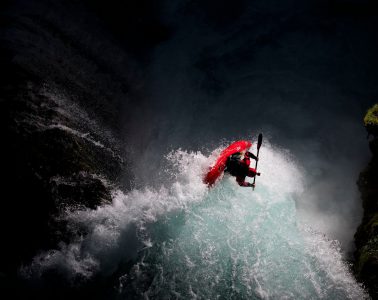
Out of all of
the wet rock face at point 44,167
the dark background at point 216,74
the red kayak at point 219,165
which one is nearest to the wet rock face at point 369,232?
the dark background at point 216,74

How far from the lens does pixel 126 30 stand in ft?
39.5

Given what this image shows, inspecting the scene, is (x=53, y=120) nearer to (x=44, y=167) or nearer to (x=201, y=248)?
(x=44, y=167)

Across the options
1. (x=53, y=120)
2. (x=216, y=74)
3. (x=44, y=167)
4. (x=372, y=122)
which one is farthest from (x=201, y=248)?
(x=216, y=74)

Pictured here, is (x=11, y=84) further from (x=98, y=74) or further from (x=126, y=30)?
(x=126, y=30)

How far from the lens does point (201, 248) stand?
634 cm

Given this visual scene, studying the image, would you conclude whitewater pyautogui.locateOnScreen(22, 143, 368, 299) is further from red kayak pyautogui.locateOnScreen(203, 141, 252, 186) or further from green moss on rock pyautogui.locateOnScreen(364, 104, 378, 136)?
green moss on rock pyautogui.locateOnScreen(364, 104, 378, 136)

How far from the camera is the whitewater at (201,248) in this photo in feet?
18.4

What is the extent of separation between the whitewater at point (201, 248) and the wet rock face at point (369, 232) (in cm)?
35

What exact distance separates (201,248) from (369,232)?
3.69 m

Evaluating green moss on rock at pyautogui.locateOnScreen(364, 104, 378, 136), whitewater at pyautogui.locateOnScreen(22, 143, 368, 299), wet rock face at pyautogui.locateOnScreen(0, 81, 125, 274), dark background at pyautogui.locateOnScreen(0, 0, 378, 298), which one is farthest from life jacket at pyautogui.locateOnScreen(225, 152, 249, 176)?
green moss on rock at pyautogui.locateOnScreen(364, 104, 378, 136)

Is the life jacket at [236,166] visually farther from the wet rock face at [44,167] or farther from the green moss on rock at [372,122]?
the green moss on rock at [372,122]

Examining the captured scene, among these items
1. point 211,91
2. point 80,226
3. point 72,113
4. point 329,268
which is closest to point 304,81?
point 211,91

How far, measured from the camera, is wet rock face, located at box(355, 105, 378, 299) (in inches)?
218

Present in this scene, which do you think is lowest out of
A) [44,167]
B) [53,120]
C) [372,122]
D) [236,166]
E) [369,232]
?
[44,167]
